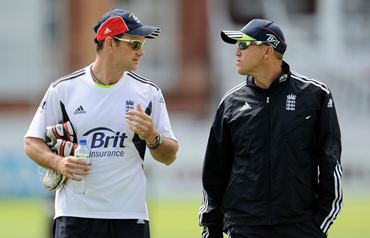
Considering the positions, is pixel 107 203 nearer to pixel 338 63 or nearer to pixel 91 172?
pixel 91 172

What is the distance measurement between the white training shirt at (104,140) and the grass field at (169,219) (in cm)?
781

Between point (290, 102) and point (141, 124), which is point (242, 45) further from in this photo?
point (141, 124)

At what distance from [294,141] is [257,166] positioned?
12.7 inches

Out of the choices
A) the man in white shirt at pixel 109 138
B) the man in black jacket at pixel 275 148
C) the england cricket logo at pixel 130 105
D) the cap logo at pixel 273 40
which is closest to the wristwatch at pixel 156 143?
the man in white shirt at pixel 109 138

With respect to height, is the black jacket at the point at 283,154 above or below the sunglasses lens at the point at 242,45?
below

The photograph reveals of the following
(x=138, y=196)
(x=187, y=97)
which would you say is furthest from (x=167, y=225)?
(x=187, y=97)

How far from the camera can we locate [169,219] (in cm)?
2208

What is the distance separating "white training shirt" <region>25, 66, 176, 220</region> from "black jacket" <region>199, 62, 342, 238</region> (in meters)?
0.59

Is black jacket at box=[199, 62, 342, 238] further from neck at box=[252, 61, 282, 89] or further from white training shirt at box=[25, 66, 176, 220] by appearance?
white training shirt at box=[25, 66, 176, 220]

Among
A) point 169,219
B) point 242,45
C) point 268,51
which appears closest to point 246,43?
point 242,45

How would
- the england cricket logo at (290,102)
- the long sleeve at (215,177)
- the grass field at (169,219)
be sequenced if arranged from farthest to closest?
the grass field at (169,219), the long sleeve at (215,177), the england cricket logo at (290,102)

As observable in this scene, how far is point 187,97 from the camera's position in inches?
1371

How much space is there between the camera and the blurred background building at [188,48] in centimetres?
3328

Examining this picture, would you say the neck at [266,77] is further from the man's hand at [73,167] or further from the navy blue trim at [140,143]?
the man's hand at [73,167]
